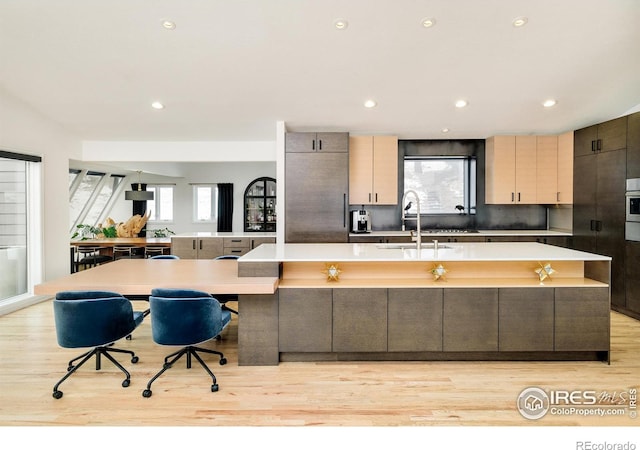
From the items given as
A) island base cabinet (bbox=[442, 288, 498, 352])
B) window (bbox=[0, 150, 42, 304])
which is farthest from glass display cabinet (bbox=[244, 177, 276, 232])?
island base cabinet (bbox=[442, 288, 498, 352])

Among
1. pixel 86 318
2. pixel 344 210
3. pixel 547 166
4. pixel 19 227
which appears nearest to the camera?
pixel 86 318

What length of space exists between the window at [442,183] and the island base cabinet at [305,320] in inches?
133

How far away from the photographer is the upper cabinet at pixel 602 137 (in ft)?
14.8

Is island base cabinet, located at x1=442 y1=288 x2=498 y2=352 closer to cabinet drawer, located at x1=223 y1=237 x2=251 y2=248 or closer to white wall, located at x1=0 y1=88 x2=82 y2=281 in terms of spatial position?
cabinet drawer, located at x1=223 y1=237 x2=251 y2=248

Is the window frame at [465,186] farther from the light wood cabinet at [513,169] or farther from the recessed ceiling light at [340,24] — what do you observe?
the recessed ceiling light at [340,24]

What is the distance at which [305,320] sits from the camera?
310 centimetres

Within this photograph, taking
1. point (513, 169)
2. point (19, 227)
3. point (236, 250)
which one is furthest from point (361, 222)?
point (19, 227)

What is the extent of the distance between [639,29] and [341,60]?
259 cm

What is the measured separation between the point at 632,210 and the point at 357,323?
359 centimetres

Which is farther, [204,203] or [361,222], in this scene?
[204,203]

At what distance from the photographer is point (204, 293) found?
2666 millimetres

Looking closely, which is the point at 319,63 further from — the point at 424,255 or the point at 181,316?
the point at 181,316
